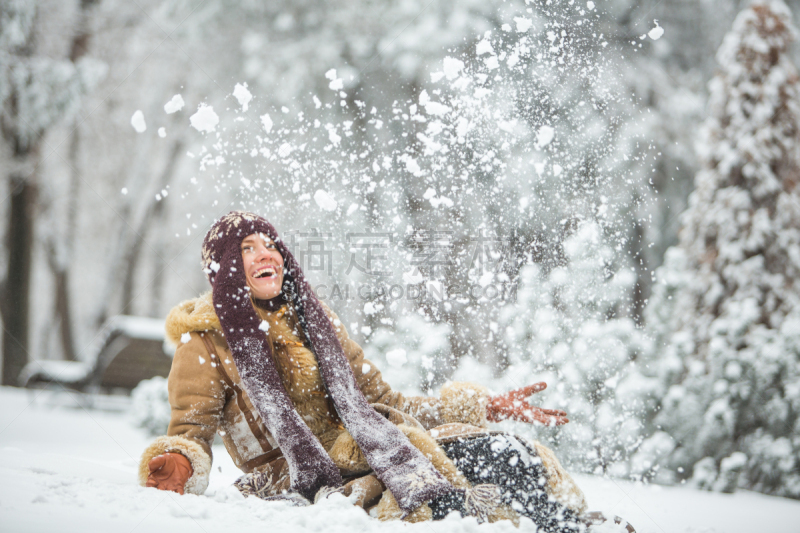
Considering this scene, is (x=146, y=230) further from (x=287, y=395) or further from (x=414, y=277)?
(x=287, y=395)

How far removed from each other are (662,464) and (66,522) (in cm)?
410

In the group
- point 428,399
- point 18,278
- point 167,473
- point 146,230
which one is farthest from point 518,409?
point 146,230

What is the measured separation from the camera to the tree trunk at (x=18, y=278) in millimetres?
9242

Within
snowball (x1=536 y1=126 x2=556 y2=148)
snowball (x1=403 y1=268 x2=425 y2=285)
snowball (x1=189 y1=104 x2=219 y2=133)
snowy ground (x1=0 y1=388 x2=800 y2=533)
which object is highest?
snowball (x1=536 y1=126 x2=556 y2=148)

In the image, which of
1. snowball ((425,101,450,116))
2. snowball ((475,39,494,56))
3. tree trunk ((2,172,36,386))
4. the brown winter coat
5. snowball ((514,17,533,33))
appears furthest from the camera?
tree trunk ((2,172,36,386))

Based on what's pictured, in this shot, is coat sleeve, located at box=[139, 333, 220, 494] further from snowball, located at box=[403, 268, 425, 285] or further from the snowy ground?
snowball, located at box=[403, 268, 425, 285]

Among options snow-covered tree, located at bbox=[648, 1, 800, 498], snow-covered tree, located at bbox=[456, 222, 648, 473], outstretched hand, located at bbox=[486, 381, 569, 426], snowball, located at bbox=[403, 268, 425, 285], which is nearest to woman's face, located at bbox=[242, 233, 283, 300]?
outstretched hand, located at bbox=[486, 381, 569, 426]

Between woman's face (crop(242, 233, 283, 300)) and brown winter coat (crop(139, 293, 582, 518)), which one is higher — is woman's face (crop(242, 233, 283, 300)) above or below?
above

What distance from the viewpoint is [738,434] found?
4336mm

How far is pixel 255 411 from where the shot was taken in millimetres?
2277

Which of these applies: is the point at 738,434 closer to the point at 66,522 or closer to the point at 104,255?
the point at 66,522

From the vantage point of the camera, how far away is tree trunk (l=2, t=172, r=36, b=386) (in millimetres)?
9242

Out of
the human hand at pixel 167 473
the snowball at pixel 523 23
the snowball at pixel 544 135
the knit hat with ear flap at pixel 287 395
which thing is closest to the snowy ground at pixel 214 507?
the human hand at pixel 167 473

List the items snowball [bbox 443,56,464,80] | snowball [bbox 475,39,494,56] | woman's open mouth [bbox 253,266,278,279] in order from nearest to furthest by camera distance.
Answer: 1. woman's open mouth [bbox 253,266,278,279]
2. snowball [bbox 475,39,494,56]
3. snowball [bbox 443,56,464,80]
